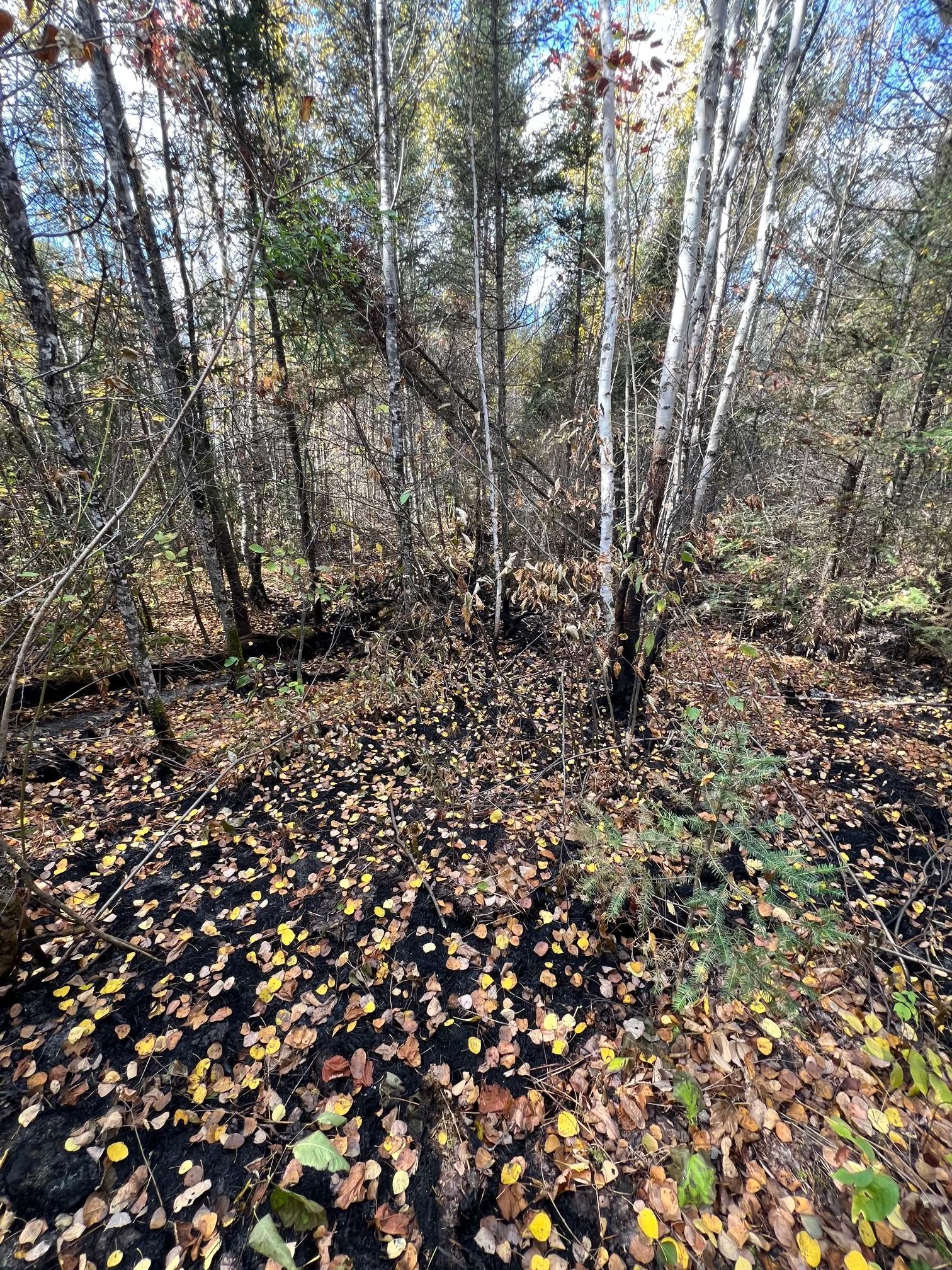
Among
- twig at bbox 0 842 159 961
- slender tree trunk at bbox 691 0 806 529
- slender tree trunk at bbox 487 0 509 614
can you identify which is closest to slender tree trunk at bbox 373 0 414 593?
slender tree trunk at bbox 487 0 509 614

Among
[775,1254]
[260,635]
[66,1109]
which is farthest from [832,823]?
[260,635]

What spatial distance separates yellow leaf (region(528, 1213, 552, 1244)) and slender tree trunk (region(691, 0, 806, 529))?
4.52 metres

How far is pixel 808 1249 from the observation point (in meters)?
1.72

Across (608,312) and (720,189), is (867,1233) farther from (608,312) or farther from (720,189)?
(720,189)

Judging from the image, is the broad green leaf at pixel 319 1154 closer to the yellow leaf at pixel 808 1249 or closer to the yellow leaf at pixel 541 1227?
the yellow leaf at pixel 541 1227

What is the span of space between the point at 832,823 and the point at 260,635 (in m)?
6.78

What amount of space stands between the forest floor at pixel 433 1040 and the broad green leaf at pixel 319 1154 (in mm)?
12

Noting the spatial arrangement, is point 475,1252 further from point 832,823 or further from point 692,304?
point 692,304

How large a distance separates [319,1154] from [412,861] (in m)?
1.76

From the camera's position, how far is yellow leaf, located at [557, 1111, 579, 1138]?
2088 millimetres

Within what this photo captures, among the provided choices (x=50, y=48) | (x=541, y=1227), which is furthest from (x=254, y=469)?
(x=541, y=1227)

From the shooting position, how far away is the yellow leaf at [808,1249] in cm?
169

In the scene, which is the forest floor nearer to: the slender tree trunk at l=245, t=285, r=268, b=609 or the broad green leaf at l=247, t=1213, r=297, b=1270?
the broad green leaf at l=247, t=1213, r=297, b=1270

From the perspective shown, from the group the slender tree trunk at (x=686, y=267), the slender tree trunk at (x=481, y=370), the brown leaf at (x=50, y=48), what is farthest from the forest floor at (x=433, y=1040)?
the brown leaf at (x=50, y=48)
